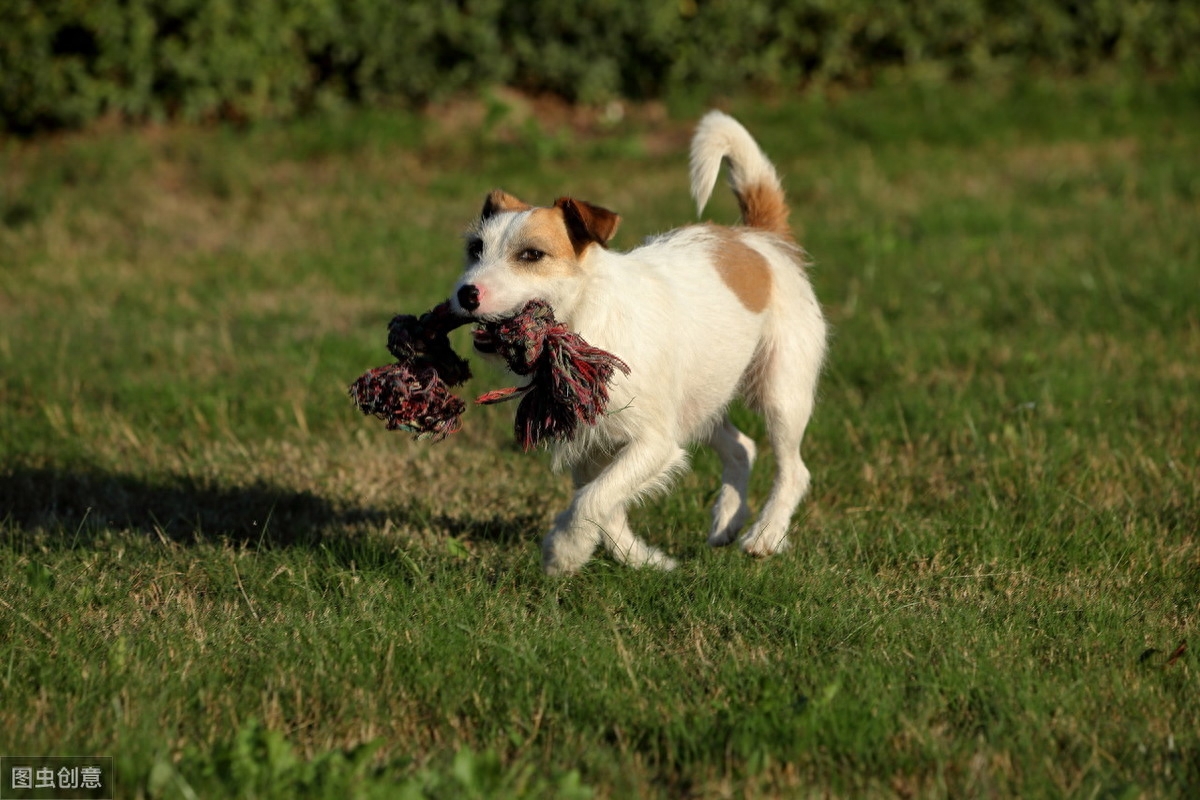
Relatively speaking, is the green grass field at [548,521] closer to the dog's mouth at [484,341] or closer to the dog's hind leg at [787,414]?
the dog's hind leg at [787,414]

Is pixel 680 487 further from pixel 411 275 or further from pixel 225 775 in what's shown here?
pixel 411 275

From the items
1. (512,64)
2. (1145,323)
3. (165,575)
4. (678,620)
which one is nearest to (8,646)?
(165,575)

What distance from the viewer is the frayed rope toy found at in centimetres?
386

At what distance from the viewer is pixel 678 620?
13.0 ft

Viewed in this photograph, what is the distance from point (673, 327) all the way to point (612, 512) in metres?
0.64

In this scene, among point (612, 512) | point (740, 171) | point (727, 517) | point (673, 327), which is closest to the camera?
point (612, 512)

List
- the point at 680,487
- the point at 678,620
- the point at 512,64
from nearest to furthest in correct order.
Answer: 1. the point at 678,620
2. the point at 680,487
3. the point at 512,64

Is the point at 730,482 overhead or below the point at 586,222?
below

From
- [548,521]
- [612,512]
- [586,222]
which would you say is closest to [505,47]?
[548,521]

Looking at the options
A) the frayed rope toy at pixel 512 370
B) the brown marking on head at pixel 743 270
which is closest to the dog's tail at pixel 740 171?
the brown marking on head at pixel 743 270

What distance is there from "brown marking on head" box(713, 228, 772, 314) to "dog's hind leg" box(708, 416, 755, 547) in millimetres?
514

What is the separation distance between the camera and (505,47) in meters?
11.7

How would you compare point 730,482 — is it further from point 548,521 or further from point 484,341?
point 484,341

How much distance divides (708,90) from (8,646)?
9.66 meters
